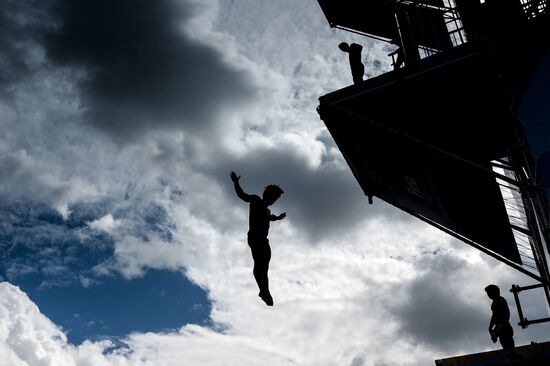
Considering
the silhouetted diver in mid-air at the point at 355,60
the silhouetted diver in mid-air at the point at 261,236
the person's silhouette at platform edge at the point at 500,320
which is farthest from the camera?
the silhouetted diver in mid-air at the point at 355,60

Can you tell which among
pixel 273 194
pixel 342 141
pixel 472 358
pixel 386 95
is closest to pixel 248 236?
pixel 273 194

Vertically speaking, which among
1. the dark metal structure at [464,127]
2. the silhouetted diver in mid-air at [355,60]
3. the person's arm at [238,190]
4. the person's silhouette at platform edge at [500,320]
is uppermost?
the silhouetted diver in mid-air at [355,60]

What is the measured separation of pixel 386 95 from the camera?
894 centimetres

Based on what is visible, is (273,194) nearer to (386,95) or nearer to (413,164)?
(386,95)

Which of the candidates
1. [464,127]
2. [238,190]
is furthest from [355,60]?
[238,190]

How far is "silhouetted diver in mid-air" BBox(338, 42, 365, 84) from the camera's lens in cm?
1013

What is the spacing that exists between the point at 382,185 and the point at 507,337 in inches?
223

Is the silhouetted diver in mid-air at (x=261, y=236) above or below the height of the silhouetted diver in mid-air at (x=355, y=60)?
below

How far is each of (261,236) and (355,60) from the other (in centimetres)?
586

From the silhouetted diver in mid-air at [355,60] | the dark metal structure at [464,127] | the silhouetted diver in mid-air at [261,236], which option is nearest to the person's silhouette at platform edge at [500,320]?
the dark metal structure at [464,127]

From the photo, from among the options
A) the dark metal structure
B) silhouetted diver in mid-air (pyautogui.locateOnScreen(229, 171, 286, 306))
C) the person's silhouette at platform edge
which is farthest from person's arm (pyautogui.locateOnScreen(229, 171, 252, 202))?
the person's silhouette at platform edge

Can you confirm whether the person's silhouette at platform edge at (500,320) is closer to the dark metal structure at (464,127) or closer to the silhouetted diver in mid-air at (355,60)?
the dark metal structure at (464,127)

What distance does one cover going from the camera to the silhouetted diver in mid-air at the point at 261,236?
6.02 m

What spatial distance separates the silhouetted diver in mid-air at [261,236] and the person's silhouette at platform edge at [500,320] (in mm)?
4203
